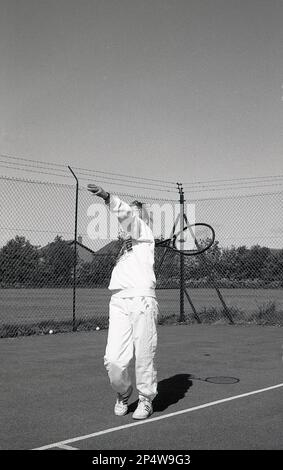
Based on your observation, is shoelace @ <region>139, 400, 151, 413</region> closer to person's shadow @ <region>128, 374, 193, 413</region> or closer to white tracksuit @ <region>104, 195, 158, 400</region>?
white tracksuit @ <region>104, 195, 158, 400</region>

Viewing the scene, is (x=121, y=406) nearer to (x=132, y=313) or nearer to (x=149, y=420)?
(x=149, y=420)

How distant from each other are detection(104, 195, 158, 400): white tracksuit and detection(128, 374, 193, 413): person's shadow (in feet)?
Result: 1.73

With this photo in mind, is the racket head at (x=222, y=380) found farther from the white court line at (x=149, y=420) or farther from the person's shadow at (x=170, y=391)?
the white court line at (x=149, y=420)

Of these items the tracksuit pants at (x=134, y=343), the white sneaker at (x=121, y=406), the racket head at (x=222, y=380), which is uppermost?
the tracksuit pants at (x=134, y=343)

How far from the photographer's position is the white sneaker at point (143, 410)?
17.9ft

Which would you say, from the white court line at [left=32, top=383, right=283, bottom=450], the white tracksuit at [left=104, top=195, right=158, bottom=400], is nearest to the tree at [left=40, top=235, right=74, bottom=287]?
the white court line at [left=32, top=383, right=283, bottom=450]

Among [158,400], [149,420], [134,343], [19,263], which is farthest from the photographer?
[19,263]

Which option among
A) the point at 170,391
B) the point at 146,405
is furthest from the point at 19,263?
the point at 146,405

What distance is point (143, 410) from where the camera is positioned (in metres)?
5.52

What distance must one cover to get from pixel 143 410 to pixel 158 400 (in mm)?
919

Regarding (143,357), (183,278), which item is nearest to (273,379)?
(143,357)

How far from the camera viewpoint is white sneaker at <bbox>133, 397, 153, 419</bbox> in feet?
17.9

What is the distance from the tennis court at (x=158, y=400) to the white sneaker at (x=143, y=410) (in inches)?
2.6

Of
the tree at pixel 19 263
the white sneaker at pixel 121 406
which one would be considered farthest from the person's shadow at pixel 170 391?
the tree at pixel 19 263
